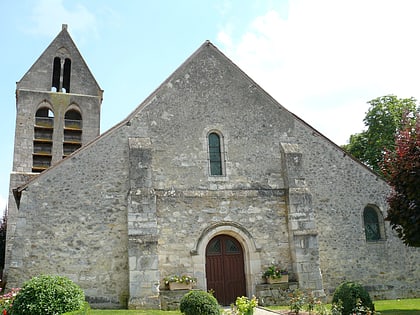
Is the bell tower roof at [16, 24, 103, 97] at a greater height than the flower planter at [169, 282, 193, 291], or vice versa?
the bell tower roof at [16, 24, 103, 97]

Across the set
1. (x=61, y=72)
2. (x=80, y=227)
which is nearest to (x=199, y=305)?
(x=80, y=227)

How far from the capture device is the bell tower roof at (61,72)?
21.1 meters

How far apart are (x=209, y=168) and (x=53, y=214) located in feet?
18.4

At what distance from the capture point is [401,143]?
503 inches

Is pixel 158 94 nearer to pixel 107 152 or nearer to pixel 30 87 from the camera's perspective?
pixel 107 152

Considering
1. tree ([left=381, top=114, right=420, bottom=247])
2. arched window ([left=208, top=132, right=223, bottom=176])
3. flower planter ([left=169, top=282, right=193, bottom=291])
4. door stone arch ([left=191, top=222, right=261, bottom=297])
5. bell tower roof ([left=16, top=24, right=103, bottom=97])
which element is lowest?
flower planter ([left=169, top=282, right=193, bottom=291])

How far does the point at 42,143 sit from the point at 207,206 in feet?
32.2

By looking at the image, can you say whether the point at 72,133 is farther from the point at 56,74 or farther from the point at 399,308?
the point at 399,308

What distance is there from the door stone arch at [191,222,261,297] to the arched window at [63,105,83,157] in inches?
363

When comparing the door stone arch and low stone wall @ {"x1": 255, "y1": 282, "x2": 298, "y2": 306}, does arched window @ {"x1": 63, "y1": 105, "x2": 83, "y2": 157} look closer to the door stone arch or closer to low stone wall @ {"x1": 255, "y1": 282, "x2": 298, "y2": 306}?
the door stone arch

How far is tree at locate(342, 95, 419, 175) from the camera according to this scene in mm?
25234

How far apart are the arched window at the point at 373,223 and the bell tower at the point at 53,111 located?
13.0 meters

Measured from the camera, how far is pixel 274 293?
14609 millimetres

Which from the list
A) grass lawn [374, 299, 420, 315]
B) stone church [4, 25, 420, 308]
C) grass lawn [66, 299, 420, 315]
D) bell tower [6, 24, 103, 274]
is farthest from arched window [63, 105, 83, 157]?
grass lawn [374, 299, 420, 315]
